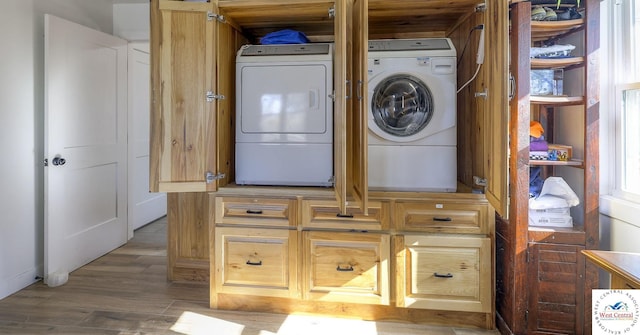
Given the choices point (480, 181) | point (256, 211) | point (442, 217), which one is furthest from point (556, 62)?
point (256, 211)

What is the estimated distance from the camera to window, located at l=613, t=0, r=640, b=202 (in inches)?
72.4

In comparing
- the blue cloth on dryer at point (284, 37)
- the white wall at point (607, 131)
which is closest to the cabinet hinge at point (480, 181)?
the white wall at point (607, 131)

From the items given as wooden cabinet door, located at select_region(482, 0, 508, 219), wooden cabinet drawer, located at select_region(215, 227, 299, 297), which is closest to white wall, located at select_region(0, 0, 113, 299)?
wooden cabinet drawer, located at select_region(215, 227, 299, 297)

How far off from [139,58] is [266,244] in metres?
3.13

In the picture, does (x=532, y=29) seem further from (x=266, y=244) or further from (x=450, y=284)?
(x=266, y=244)

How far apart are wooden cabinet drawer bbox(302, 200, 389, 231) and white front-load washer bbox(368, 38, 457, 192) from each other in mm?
151

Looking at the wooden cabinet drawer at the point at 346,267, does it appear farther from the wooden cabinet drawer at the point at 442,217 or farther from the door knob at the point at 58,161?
the door knob at the point at 58,161

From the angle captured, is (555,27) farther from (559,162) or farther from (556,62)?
(559,162)

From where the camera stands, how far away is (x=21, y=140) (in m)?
2.54

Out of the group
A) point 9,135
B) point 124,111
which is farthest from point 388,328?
point 124,111

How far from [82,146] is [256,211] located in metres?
1.76

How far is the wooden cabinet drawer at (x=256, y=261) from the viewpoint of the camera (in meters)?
2.19

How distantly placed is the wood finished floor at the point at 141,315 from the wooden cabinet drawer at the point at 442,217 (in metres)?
0.57

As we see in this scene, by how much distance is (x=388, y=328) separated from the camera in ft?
6.88
